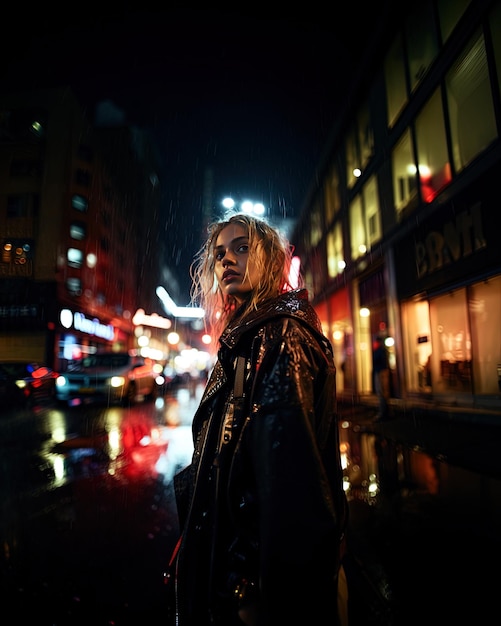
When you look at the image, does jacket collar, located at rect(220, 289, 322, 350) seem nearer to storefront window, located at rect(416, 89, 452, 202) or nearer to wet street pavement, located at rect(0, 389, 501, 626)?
wet street pavement, located at rect(0, 389, 501, 626)

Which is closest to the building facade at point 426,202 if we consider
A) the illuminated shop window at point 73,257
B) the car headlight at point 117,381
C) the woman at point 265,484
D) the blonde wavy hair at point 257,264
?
the blonde wavy hair at point 257,264

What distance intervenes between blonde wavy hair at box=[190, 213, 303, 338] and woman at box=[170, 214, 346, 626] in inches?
1.8

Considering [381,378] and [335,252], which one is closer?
[381,378]

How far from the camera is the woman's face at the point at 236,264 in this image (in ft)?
4.99

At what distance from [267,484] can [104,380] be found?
12318 millimetres

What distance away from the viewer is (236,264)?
5.09 feet

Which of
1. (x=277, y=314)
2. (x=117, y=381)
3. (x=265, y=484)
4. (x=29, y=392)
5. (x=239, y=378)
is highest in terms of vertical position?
(x=277, y=314)

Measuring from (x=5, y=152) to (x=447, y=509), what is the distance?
502 centimetres

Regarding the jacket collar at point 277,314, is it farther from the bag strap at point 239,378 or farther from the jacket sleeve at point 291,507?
the jacket sleeve at point 291,507

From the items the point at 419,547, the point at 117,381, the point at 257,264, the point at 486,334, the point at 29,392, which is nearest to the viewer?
the point at 257,264

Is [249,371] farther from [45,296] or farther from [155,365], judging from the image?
[155,365]

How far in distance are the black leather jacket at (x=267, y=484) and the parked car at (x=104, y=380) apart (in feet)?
38.5

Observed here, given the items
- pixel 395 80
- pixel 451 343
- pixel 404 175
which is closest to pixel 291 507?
pixel 451 343

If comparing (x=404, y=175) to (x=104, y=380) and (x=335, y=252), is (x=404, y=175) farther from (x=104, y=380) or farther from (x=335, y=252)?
(x=104, y=380)
